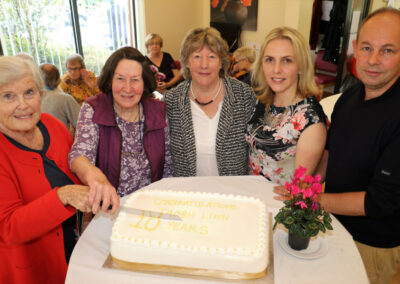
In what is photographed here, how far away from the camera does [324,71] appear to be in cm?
618

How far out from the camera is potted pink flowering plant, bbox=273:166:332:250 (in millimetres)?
1090

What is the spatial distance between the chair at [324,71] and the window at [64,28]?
3.62m

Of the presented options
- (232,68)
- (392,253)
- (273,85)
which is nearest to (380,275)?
(392,253)

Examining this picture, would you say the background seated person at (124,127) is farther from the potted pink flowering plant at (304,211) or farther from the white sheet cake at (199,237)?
the potted pink flowering plant at (304,211)

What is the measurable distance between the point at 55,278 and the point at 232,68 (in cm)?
325

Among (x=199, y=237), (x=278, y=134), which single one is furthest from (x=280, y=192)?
(x=199, y=237)

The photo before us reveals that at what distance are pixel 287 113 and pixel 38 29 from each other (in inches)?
191

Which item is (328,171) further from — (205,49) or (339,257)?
(205,49)

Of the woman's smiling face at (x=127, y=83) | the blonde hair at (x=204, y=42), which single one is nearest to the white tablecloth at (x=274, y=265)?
the woman's smiling face at (x=127, y=83)

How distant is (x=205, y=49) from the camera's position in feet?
6.37

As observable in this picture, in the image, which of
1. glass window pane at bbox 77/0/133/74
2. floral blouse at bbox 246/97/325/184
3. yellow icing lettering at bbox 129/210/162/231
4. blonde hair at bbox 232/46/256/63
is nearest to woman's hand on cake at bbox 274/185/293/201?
floral blouse at bbox 246/97/325/184

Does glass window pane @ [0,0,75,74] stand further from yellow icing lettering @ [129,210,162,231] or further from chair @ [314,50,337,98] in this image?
yellow icing lettering @ [129,210,162,231]

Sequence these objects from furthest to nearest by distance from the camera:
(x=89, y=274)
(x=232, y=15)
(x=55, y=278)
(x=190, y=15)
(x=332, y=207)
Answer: (x=190, y=15) < (x=232, y=15) < (x=55, y=278) < (x=332, y=207) < (x=89, y=274)

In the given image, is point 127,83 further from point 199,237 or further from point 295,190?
point 295,190
